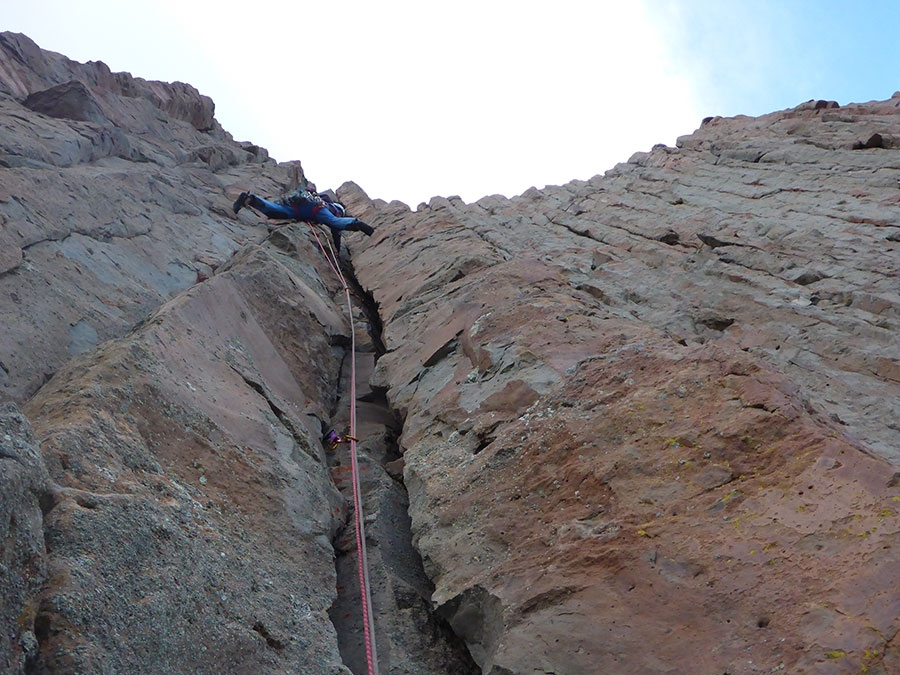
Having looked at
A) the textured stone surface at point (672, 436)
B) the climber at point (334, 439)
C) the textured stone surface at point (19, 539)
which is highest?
the textured stone surface at point (672, 436)

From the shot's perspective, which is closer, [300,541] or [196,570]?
[196,570]

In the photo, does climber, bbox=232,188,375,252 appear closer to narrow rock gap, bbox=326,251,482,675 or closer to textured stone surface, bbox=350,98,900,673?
textured stone surface, bbox=350,98,900,673

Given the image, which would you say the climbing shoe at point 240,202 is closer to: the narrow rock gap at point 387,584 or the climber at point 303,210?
the climber at point 303,210

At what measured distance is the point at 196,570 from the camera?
349cm

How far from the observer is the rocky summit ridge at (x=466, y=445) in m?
A: 3.16

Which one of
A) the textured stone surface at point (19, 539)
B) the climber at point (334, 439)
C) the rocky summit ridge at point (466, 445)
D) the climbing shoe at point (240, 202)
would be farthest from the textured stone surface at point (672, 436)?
the climbing shoe at point (240, 202)

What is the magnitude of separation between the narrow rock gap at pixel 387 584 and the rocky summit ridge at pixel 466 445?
0.02m

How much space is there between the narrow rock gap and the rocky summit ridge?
25 millimetres

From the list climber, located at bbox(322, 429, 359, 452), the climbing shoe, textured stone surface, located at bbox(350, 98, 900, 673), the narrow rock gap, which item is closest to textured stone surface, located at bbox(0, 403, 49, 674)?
the narrow rock gap

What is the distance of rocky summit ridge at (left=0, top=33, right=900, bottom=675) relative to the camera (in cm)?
316

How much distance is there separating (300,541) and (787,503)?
2.79 meters

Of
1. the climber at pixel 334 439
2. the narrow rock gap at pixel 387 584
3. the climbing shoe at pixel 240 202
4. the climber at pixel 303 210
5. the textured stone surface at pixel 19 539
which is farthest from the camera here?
the climber at pixel 303 210

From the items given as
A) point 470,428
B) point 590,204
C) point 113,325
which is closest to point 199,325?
point 113,325

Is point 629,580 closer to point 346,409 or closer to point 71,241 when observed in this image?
point 346,409
